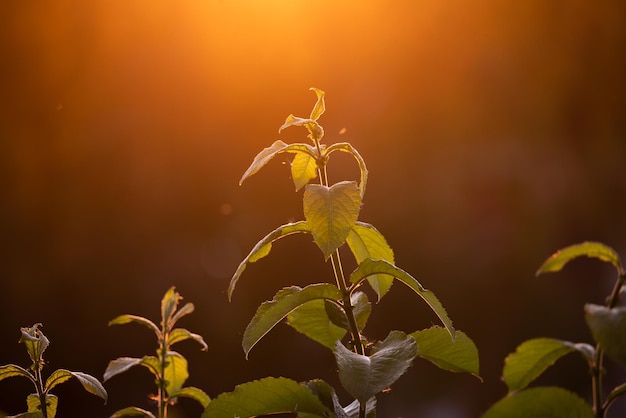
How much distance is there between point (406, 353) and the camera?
636 millimetres

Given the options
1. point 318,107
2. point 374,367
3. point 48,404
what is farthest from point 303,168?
point 48,404

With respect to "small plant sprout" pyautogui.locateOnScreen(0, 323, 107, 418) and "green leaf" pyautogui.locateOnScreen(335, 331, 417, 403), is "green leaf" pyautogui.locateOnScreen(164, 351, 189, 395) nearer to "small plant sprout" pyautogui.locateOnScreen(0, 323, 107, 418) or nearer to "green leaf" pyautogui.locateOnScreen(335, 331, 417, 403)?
"small plant sprout" pyautogui.locateOnScreen(0, 323, 107, 418)

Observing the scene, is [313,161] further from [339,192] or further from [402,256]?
[402,256]

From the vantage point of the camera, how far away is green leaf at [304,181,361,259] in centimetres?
66

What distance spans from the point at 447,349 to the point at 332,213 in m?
0.19

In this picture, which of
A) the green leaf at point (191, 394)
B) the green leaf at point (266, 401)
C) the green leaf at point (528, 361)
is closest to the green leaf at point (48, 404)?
the green leaf at point (191, 394)

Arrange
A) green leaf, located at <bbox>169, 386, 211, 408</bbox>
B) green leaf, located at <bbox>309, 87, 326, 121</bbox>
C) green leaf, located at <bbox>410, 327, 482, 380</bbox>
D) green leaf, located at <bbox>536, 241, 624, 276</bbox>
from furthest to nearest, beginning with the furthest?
1. green leaf, located at <bbox>169, 386, 211, 408</bbox>
2. green leaf, located at <bbox>309, 87, 326, 121</bbox>
3. green leaf, located at <bbox>410, 327, 482, 380</bbox>
4. green leaf, located at <bbox>536, 241, 624, 276</bbox>

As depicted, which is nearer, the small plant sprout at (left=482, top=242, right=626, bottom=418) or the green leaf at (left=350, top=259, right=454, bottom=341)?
the small plant sprout at (left=482, top=242, right=626, bottom=418)

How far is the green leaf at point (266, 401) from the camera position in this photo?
66 centimetres

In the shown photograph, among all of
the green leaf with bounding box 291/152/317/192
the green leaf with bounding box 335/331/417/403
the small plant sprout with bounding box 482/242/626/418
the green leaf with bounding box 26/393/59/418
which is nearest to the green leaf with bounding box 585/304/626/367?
the small plant sprout with bounding box 482/242/626/418

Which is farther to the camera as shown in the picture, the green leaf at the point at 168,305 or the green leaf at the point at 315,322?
Result: the green leaf at the point at 168,305

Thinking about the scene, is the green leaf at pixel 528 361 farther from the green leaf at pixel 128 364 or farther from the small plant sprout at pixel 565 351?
the green leaf at pixel 128 364

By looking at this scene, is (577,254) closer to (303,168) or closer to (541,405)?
(541,405)

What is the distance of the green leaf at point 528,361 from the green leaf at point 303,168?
32cm
